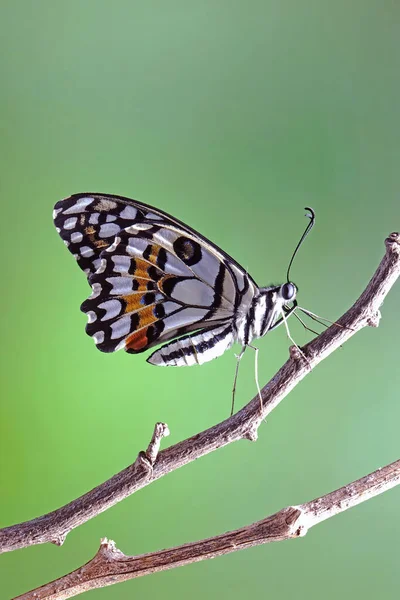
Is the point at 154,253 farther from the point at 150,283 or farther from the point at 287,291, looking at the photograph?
the point at 287,291

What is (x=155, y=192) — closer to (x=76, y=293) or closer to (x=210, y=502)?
(x=76, y=293)

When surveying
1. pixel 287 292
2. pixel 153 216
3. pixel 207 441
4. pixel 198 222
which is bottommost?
pixel 207 441

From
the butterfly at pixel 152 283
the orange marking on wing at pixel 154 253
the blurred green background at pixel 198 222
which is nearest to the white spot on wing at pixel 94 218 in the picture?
the butterfly at pixel 152 283

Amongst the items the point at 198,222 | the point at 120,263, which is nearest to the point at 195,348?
the point at 120,263

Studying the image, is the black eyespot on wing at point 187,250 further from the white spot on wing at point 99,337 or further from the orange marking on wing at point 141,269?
the white spot on wing at point 99,337

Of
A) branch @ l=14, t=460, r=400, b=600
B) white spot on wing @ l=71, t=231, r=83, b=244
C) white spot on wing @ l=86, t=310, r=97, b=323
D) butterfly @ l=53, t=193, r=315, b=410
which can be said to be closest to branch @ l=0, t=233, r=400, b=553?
branch @ l=14, t=460, r=400, b=600

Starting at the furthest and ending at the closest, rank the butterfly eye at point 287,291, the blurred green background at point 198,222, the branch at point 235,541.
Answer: the blurred green background at point 198,222 < the butterfly eye at point 287,291 < the branch at point 235,541

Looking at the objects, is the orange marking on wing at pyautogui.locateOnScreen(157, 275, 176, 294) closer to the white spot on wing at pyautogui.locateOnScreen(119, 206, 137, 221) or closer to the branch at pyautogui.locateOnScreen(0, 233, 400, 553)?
the white spot on wing at pyautogui.locateOnScreen(119, 206, 137, 221)

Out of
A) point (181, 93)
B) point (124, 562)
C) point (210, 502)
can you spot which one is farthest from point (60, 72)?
point (124, 562)
